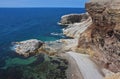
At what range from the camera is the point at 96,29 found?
55.3 meters

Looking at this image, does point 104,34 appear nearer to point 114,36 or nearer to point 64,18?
point 114,36

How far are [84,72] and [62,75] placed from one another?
4589mm

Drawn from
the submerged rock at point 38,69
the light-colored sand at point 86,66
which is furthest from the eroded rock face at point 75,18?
the light-colored sand at point 86,66

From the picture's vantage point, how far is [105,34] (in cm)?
5028

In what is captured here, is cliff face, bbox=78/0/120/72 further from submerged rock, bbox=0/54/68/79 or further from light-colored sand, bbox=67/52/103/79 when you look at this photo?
submerged rock, bbox=0/54/68/79

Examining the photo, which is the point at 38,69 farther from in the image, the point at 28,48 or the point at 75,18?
the point at 75,18

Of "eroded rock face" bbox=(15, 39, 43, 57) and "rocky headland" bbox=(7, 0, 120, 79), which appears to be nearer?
"rocky headland" bbox=(7, 0, 120, 79)

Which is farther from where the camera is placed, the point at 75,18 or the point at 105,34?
the point at 75,18

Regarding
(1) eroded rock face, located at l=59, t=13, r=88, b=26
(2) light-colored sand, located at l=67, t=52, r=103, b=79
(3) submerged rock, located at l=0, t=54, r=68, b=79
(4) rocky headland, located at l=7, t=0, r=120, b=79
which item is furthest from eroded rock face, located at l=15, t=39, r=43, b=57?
(1) eroded rock face, located at l=59, t=13, r=88, b=26

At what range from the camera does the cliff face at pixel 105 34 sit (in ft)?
145

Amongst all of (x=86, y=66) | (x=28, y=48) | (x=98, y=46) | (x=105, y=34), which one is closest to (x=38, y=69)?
(x=86, y=66)

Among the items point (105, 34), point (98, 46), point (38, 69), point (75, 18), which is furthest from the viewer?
point (75, 18)

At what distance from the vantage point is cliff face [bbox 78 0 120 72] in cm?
4431

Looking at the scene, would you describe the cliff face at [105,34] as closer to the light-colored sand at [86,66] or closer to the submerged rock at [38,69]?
the light-colored sand at [86,66]
